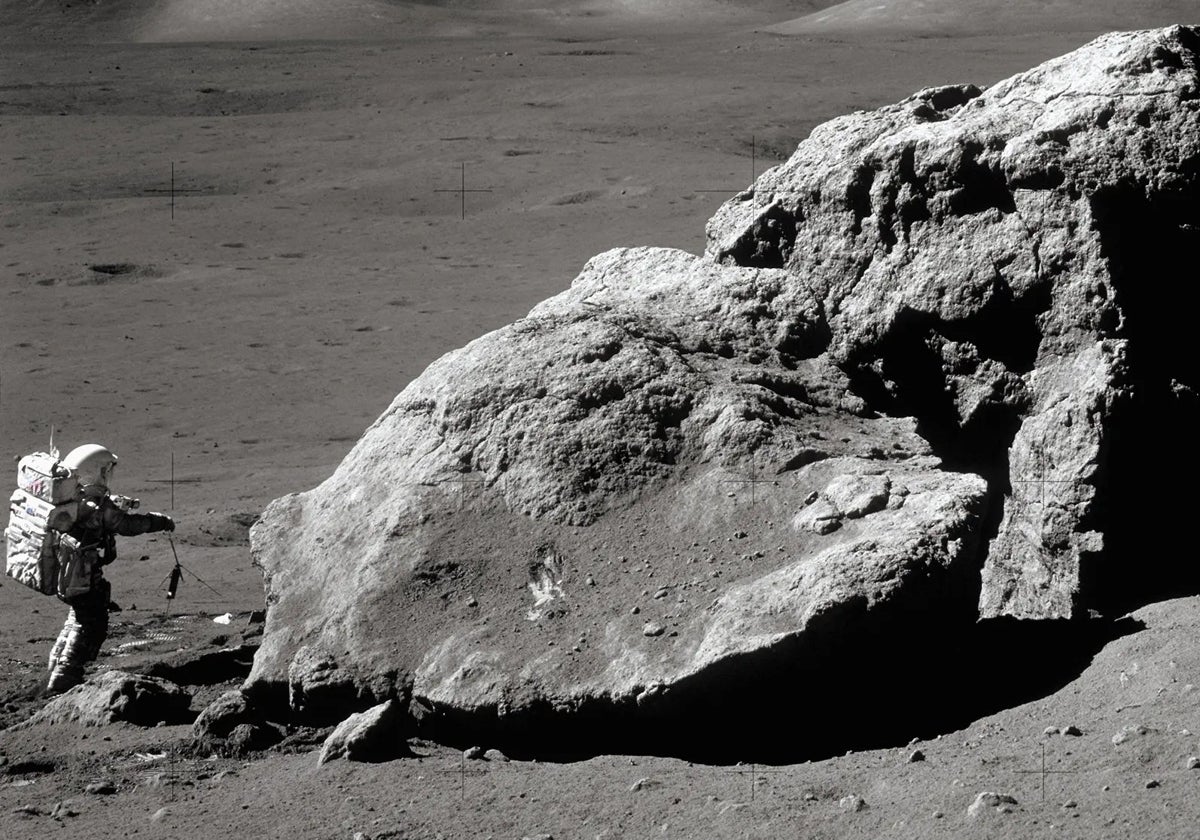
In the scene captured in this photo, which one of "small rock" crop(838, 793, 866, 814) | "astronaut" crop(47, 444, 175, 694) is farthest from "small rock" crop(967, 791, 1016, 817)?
"astronaut" crop(47, 444, 175, 694)

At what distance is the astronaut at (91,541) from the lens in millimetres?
6172

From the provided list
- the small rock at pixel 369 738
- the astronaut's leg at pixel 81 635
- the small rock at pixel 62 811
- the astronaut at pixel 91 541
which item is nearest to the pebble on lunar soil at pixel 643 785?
the small rock at pixel 369 738

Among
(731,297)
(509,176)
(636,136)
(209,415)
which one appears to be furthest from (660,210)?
(731,297)

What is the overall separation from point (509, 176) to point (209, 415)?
24.5 feet

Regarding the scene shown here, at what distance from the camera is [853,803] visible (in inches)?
156

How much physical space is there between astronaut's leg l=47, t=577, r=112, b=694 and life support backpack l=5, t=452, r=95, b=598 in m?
0.06

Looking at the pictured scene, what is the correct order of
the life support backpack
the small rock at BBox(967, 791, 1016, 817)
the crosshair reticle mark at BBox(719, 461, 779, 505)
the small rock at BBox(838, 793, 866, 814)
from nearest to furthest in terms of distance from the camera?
the small rock at BBox(967, 791, 1016, 817)
the small rock at BBox(838, 793, 866, 814)
the crosshair reticle mark at BBox(719, 461, 779, 505)
the life support backpack

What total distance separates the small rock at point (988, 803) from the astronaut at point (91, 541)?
352 centimetres

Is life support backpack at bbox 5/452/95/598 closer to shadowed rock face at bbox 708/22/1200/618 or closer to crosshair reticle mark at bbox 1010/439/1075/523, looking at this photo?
shadowed rock face at bbox 708/22/1200/618

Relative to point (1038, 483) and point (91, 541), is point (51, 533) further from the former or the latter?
point (1038, 483)

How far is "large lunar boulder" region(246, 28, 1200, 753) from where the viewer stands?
4.65 meters

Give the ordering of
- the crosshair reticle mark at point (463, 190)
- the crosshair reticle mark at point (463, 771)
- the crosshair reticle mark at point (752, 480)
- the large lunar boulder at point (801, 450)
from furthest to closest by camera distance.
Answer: the crosshair reticle mark at point (463, 190), the crosshair reticle mark at point (752, 480), the large lunar boulder at point (801, 450), the crosshair reticle mark at point (463, 771)

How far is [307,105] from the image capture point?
2198cm

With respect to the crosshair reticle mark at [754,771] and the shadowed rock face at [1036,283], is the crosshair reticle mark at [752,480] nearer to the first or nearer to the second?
the shadowed rock face at [1036,283]
